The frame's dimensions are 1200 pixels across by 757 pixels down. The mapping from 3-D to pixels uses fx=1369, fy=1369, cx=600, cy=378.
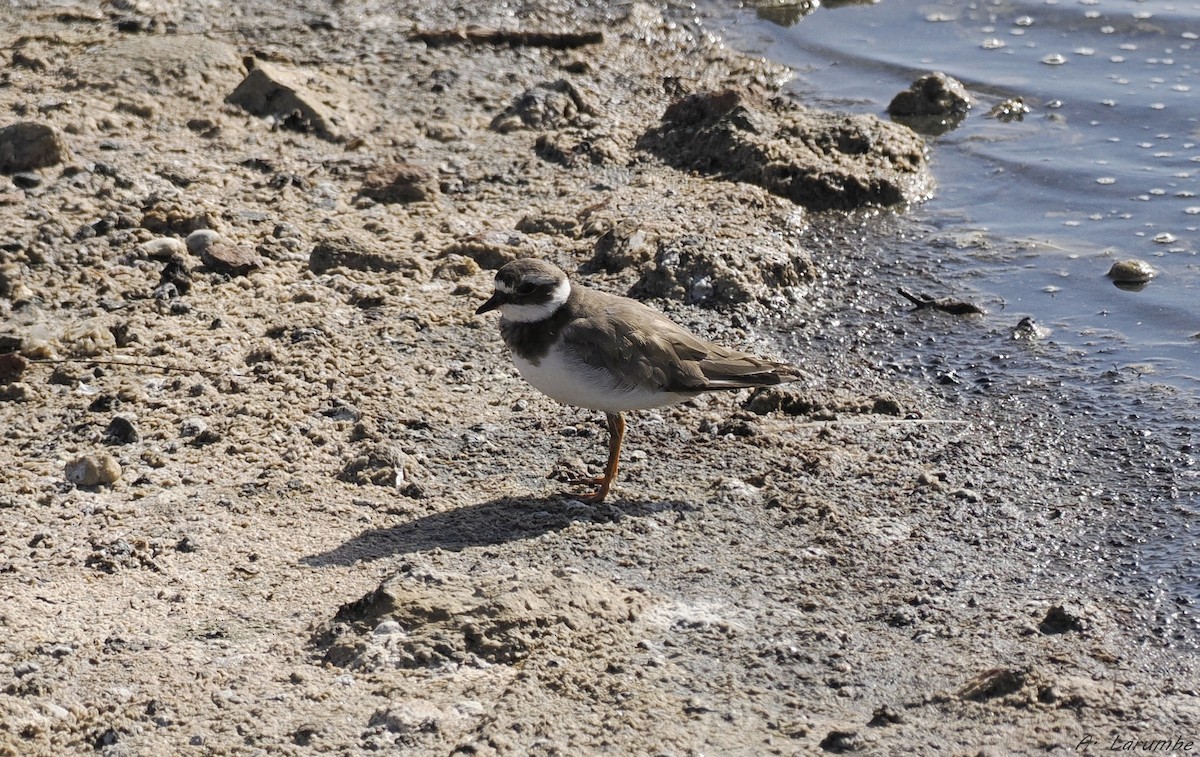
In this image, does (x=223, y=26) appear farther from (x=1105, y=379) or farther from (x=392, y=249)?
(x=1105, y=379)

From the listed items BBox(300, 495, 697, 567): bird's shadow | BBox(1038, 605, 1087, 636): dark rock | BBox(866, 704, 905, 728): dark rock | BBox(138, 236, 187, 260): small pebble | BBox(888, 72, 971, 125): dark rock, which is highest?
BBox(888, 72, 971, 125): dark rock

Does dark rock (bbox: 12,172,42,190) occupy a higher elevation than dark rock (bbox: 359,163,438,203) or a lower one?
lower

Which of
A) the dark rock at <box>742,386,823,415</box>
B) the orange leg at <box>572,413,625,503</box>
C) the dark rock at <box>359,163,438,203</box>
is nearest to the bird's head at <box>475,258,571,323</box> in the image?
the orange leg at <box>572,413,625,503</box>

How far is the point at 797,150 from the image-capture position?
8773 mm

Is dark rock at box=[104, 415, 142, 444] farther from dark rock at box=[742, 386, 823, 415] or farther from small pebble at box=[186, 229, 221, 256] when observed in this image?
dark rock at box=[742, 386, 823, 415]

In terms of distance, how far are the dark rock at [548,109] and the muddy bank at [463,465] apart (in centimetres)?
3

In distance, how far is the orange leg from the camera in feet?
18.0

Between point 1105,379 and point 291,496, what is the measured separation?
12.9 feet

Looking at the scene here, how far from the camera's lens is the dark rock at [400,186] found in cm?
801

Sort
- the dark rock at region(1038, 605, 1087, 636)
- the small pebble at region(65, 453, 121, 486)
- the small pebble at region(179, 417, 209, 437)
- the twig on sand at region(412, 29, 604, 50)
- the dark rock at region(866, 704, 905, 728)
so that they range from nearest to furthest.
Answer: the dark rock at region(866, 704, 905, 728), the dark rock at region(1038, 605, 1087, 636), the small pebble at region(65, 453, 121, 486), the small pebble at region(179, 417, 209, 437), the twig on sand at region(412, 29, 604, 50)

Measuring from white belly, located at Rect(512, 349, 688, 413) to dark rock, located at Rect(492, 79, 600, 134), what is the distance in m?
3.96

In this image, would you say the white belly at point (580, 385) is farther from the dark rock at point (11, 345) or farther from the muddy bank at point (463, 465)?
the dark rock at point (11, 345)

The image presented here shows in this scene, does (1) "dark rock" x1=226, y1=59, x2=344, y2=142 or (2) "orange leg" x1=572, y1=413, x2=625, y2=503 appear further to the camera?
(1) "dark rock" x1=226, y1=59, x2=344, y2=142

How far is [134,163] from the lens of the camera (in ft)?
25.7
